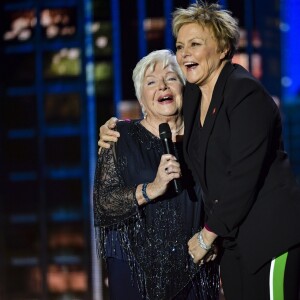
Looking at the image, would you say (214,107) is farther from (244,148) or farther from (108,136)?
(108,136)

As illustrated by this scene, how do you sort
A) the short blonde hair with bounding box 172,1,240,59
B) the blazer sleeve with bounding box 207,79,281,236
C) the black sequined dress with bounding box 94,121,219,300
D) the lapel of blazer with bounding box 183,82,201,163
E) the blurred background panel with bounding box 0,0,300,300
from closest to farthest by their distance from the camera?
the blazer sleeve with bounding box 207,79,281,236
the short blonde hair with bounding box 172,1,240,59
the lapel of blazer with bounding box 183,82,201,163
the black sequined dress with bounding box 94,121,219,300
the blurred background panel with bounding box 0,0,300,300

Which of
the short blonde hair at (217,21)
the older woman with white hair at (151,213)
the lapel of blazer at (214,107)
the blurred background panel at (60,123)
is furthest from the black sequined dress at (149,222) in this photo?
the blurred background panel at (60,123)

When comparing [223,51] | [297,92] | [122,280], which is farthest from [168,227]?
[297,92]

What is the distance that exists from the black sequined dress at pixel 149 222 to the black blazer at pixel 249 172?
34 centimetres

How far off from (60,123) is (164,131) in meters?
2.49

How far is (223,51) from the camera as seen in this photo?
1.69m

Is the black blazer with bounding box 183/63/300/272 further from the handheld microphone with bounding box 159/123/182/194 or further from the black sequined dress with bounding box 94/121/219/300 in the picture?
the black sequined dress with bounding box 94/121/219/300

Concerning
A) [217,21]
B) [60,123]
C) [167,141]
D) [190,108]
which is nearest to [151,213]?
[167,141]

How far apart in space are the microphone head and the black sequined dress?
140mm

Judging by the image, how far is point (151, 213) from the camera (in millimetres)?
2004

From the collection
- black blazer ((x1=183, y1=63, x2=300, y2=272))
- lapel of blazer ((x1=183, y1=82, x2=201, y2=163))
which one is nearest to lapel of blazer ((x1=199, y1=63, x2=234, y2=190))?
black blazer ((x1=183, y1=63, x2=300, y2=272))

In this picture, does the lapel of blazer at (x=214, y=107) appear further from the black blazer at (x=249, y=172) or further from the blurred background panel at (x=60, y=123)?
the blurred background panel at (x=60, y=123)

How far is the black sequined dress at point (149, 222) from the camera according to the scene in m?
1.99

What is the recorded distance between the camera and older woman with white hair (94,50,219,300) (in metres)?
1.99
